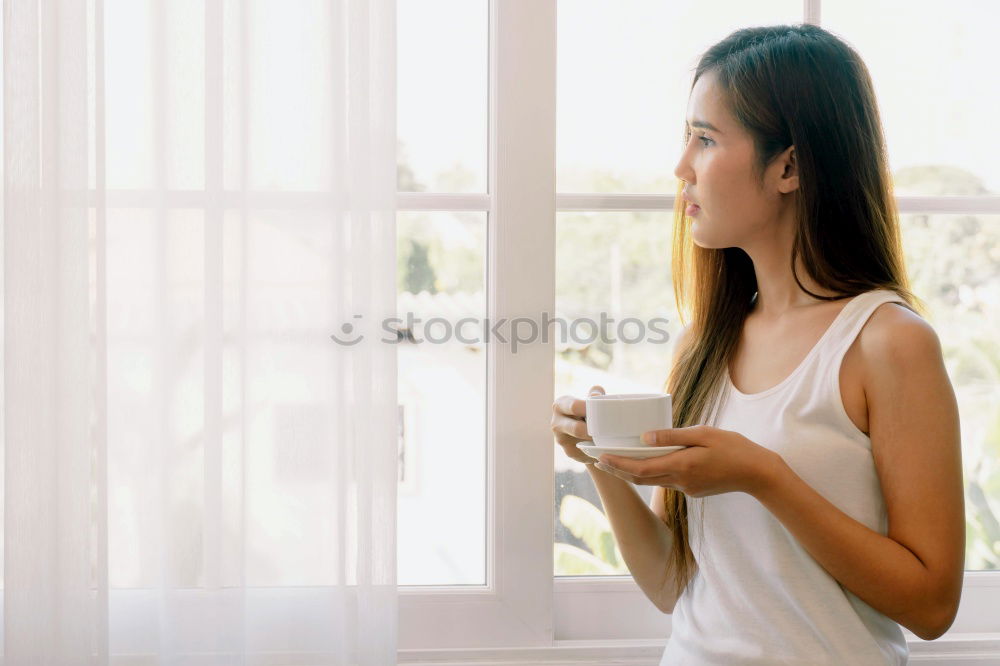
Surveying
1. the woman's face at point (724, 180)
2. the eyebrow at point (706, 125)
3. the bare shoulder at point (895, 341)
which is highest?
the eyebrow at point (706, 125)

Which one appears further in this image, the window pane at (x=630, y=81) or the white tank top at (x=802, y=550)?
the window pane at (x=630, y=81)

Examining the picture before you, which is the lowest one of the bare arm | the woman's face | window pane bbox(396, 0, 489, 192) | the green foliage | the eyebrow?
the green foliage

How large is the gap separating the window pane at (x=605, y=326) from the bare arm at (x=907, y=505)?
458mm

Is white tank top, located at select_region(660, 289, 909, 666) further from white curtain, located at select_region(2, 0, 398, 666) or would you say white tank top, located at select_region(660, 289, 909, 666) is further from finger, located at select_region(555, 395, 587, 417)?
white curtain, located at select_region(2, 0, 398, 666)

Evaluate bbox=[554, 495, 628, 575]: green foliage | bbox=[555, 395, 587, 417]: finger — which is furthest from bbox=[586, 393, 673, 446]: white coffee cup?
bbox=[554, 495, 628, 575]: green foliage

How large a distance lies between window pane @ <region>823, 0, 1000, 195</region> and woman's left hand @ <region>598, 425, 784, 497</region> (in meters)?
0.73

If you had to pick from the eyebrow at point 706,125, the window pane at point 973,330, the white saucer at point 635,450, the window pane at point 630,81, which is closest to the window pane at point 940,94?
the window pane at point 973,330

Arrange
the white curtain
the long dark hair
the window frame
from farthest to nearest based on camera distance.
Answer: the window frame, the white curtain, the long dark hair

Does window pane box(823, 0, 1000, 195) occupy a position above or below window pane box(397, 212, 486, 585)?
above

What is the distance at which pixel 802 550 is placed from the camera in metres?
1.03

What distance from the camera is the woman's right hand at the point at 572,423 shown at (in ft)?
3.56

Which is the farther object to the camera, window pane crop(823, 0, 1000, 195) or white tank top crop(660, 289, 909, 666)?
window pane crop(823, 0, 1000, 195)

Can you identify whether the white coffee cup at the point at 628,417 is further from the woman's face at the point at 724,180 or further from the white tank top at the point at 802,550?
the woman's face at the point at 724,180

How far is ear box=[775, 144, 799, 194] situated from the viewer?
1.07 m
